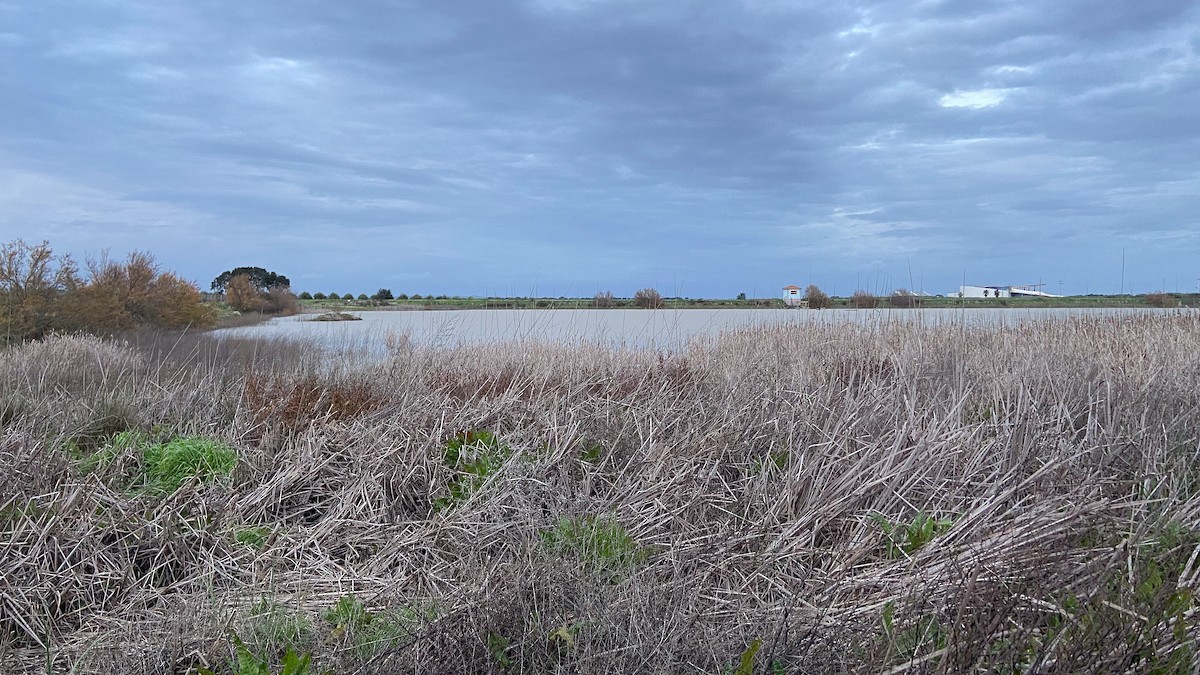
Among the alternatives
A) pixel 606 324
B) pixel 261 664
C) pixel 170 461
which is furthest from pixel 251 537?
pixel 606 324

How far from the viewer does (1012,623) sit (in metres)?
2.72

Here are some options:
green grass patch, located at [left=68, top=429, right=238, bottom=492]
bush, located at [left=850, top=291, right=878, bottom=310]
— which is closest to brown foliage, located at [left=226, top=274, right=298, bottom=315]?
bush, located at [left=850, top=291, right=878, bottom=310]

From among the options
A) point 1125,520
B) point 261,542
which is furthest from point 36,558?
point 1125,520

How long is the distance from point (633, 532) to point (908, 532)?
4.34ft

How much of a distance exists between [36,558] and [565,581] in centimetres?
272

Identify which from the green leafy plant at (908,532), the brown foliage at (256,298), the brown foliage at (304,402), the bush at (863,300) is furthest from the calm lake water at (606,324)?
the brown foliage at (256,298)

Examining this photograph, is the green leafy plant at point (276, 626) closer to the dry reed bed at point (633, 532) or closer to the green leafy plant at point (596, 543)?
the dry reed bed at point (633, 532)

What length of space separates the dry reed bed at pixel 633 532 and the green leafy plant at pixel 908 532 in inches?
0.9

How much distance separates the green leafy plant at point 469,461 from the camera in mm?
4438

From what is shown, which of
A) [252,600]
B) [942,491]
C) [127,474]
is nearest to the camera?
[252,600]

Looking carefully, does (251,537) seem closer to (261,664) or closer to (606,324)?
(261,664)

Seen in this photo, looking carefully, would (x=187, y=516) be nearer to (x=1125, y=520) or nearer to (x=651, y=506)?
(x=651, y=506)

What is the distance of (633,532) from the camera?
12.6ft

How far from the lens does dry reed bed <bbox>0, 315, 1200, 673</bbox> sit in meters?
2.73
